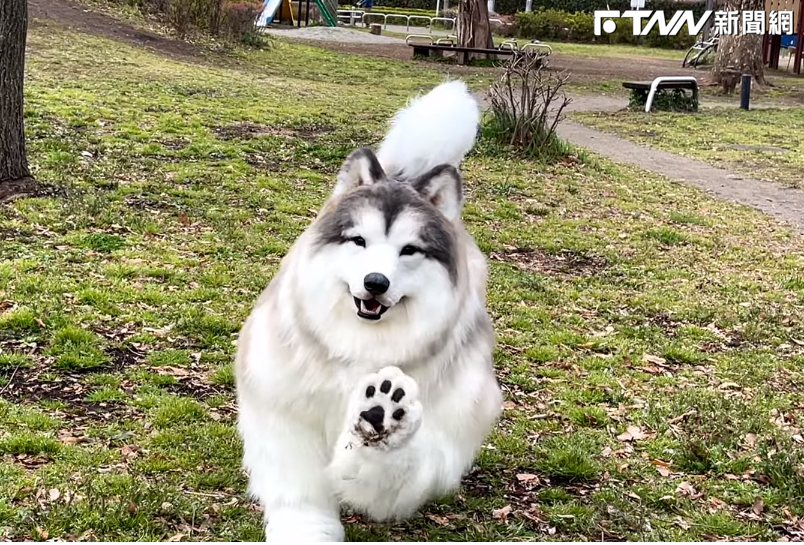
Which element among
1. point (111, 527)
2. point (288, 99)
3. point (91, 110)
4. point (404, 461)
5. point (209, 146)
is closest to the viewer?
point (404, 461)

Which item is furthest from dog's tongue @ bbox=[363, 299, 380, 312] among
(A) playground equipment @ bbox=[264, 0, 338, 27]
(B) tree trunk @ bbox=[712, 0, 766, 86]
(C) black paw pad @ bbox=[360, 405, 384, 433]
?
(A) playground equipment @ bbox=[264, 0, 338, 27]

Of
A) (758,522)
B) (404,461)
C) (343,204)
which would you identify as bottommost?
(758,522)

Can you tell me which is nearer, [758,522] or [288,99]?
[758,522]

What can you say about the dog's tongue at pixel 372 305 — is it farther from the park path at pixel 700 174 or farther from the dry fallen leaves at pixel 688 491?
the park path at pixel 700 174

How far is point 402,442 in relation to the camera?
254 centimetres

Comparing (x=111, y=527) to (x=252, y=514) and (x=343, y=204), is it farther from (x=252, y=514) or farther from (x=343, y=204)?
(x=343, y=204)

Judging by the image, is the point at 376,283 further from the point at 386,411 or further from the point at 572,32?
the point at 572,32

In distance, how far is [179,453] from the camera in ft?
11.9

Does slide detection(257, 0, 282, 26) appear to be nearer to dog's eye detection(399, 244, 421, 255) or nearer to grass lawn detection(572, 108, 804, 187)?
grass lawn detection(572, 108, 804, 187)

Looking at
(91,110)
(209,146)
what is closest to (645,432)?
(209,146)

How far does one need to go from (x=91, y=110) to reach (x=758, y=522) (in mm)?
9424

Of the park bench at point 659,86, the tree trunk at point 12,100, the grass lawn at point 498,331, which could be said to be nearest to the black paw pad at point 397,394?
the grass lawn at point 498,331

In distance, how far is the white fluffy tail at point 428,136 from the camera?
3293 mm

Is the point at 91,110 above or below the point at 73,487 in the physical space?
above
